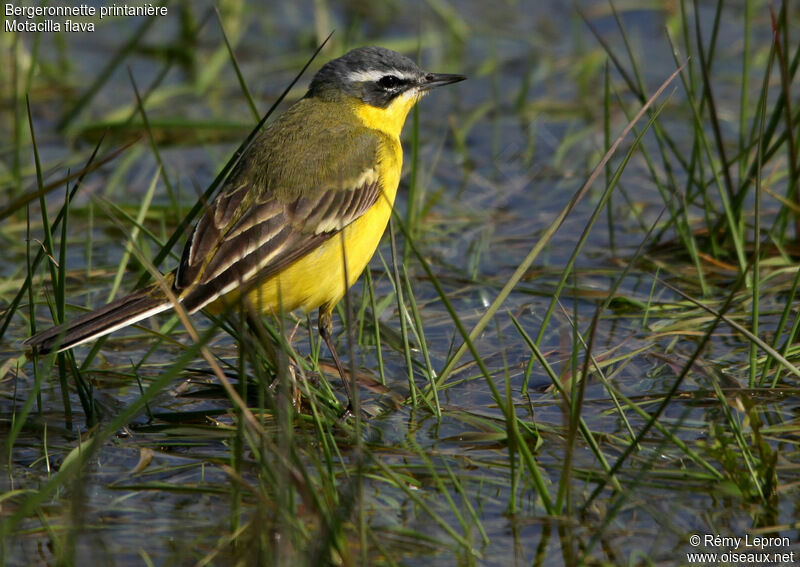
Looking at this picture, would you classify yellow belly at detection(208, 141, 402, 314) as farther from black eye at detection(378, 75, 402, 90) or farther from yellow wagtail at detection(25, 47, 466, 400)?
black eye at detection(378, 75, 402, 90)

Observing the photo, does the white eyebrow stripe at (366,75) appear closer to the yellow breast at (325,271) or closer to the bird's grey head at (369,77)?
the bird's grey head at (369,77)

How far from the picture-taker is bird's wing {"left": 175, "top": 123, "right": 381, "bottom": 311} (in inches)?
217

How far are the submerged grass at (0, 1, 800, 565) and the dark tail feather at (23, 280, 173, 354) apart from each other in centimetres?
11

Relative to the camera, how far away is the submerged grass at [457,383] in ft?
13.5

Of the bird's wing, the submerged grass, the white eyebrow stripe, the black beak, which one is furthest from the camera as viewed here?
the black beak

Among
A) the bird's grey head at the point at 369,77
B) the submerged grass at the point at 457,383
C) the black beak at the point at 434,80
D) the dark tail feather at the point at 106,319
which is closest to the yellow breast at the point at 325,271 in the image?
the submerged grass at the point at 457,383

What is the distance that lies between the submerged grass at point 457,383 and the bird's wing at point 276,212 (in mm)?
222

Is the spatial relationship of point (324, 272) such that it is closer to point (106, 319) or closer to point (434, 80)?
point (106, 319)

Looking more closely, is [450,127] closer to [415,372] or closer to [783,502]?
[415,372]

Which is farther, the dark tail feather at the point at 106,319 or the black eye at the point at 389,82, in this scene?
the black eye at the point at 389,82

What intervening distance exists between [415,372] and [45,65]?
20.4 feet

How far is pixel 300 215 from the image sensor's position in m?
5.91

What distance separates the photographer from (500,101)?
10.3 m

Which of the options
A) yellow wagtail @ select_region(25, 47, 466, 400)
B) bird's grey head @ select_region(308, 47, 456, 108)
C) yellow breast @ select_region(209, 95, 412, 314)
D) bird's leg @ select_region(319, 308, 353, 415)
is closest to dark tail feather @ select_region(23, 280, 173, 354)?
yellow wagtail @ select_region(25, 47, 466, 400)
